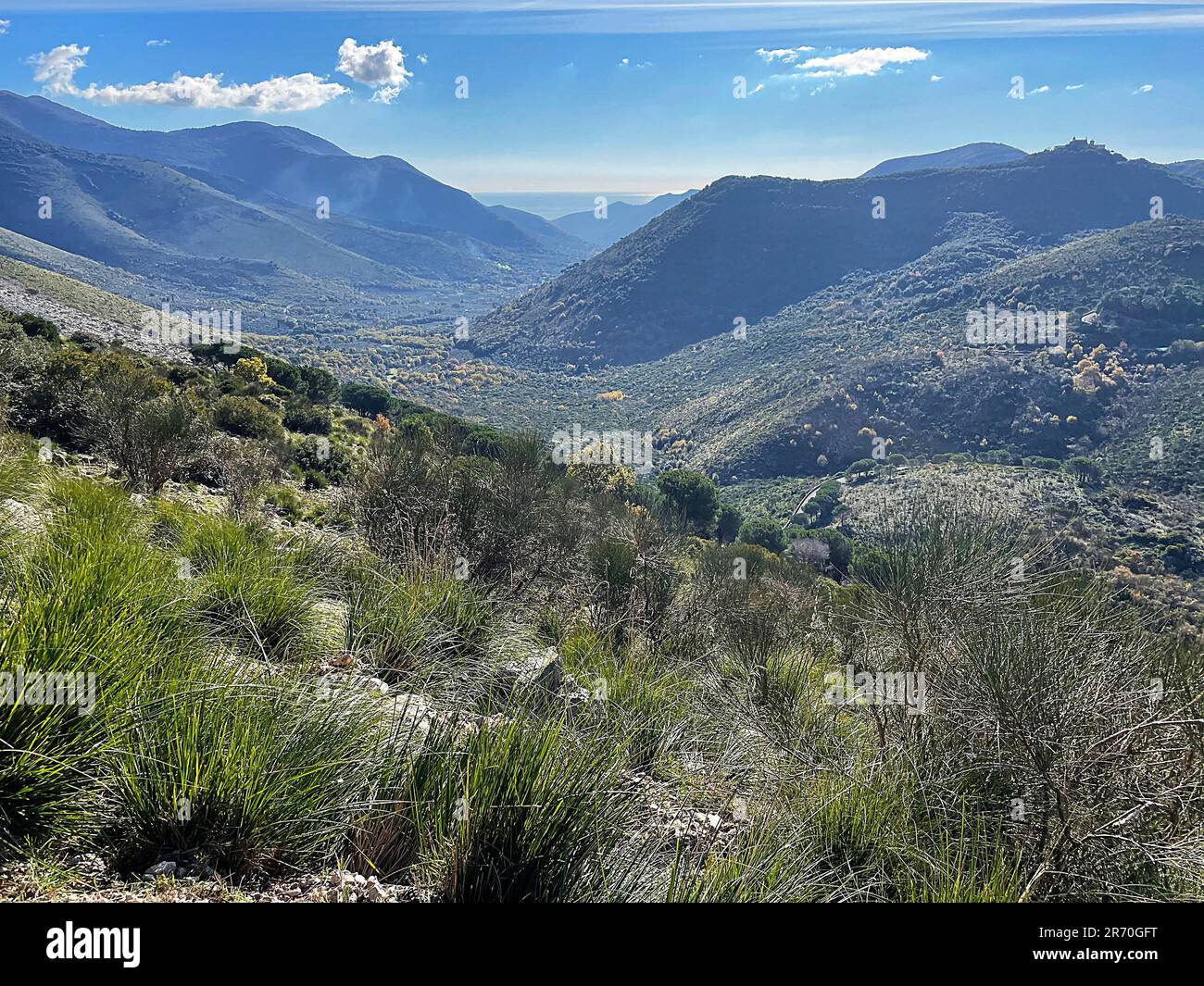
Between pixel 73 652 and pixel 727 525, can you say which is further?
pixel 727 525

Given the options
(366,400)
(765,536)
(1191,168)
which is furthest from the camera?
(1191,168)

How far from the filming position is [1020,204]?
132m

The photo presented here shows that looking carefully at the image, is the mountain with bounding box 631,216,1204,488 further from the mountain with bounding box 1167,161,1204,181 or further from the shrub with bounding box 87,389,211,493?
the mountain with bounding box 1167,161,1204,181

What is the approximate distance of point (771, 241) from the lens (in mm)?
143625

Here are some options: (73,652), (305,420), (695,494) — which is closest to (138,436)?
(73,652)

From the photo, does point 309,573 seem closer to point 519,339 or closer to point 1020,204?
point 519,339

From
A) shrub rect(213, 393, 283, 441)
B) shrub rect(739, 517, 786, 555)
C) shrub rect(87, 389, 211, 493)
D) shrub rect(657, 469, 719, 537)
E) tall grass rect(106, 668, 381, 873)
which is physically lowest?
shrub rect(739, 517, 786, 555)

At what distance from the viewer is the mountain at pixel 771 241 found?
127188 millimetres

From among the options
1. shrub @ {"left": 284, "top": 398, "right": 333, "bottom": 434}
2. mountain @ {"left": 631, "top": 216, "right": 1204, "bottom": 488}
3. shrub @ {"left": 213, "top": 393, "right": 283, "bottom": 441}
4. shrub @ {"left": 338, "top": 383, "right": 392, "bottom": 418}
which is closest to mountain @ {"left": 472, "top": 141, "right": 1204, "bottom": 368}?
mountain @ {"left": 631, "top": 216, "right": 1204, "bottom": 488}

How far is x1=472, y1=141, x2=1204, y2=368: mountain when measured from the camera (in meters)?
127

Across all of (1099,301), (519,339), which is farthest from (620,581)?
(519,339)

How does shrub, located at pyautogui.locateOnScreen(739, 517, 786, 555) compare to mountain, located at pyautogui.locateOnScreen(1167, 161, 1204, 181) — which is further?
mountain, located at pyautogui.locateOnScreen(1167, 161, 1204, 181)

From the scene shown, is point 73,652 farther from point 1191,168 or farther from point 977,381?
point 1191,168
